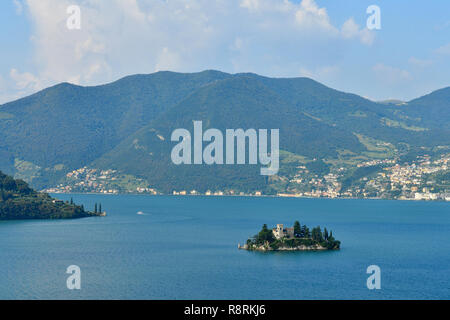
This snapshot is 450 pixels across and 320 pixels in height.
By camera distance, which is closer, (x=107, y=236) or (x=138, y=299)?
(x=138, y=299)

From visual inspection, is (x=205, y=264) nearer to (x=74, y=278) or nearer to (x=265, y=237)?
(x=265, y=237)

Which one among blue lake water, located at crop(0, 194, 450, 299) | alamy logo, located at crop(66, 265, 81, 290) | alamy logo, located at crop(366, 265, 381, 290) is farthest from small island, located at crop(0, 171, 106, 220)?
alamy logo, located at crop(366, 265, 381, 290)

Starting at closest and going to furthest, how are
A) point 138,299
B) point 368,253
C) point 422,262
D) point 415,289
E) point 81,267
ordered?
1. point 138,299
2. point 415,289
3. point 81,267
4. point 422,262
5. point 368,253

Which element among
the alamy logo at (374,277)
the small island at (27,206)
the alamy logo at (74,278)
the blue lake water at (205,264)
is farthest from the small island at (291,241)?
the small island at (27,206)

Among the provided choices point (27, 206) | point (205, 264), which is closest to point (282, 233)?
point (205, 264)
